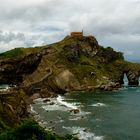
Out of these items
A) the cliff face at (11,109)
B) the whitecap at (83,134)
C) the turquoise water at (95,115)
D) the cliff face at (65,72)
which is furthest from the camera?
the cliff face at (65,72)

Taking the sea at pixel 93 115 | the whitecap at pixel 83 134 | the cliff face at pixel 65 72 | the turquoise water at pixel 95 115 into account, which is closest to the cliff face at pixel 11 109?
the sea at pixel 93 115

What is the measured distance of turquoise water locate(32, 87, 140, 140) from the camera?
85.6 metres

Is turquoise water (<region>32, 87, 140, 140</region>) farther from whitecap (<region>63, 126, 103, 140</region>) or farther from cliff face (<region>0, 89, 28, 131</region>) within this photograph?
cliff face (<region>0, 89, 28, 131</region>)

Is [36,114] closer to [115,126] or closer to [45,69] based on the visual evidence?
[115,126]

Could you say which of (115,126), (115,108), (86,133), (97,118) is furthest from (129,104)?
(86,133)

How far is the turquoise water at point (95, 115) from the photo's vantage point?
281 ft

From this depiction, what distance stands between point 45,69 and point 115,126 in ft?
290

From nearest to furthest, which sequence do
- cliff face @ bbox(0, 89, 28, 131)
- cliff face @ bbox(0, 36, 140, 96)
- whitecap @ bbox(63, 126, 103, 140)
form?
cliff face @ bbox(0, 89, 28, 131), whitecap @ bbox(63, 126, 103, 140), cliff face @ bbox(0, 36, 140, 96)

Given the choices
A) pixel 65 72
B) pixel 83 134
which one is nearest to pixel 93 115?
pixel 83 134

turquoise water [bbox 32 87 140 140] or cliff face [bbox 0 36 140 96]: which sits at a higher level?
cliff face [bbox 0 36 140 96]

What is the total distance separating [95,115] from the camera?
107562mm

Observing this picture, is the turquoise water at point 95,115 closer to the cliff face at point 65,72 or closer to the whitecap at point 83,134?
the whitecap at point 83,134

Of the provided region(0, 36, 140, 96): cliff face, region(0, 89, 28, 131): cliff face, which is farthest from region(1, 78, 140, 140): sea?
region(0, 36, 140, 96): cliff face

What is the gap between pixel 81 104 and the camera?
131 m
